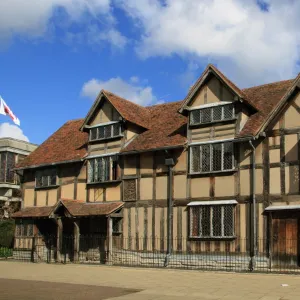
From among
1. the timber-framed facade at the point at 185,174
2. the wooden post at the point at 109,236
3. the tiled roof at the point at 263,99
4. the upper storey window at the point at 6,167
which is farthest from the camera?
the upper storey window at the point at 6,167

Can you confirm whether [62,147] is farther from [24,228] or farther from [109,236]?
[109,236]

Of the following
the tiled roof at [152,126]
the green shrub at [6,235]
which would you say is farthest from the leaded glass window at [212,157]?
the green shrub at [6,235]

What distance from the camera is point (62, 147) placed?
98.4 feet

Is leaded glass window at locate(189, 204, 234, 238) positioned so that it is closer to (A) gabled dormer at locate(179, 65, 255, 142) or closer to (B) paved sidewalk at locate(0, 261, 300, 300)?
(B) paved sidewalk at locate(0, 261, 300, 300)

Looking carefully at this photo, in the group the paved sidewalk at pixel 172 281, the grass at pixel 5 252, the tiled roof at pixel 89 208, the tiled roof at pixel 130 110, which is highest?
the tiled roof at pixel 130 110

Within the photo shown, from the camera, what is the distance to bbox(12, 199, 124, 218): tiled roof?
2508cm

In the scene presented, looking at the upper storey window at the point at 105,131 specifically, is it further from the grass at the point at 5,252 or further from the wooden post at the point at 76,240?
the grass at the point at 5,252

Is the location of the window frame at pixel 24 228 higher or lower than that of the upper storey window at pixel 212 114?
lower

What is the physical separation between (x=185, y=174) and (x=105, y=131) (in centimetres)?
569

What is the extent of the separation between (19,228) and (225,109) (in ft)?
47.3

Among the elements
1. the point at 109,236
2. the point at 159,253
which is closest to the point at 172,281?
the point at 159,253

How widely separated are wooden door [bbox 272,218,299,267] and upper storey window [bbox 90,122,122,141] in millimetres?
9781

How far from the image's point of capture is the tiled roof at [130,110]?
86.7 ft

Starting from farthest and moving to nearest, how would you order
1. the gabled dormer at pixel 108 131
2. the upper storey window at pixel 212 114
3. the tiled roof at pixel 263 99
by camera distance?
the gabled dormer at pixel 108 131 → the upper storey window at pixel 212 114 → the tiled roof at pixel 263 99
